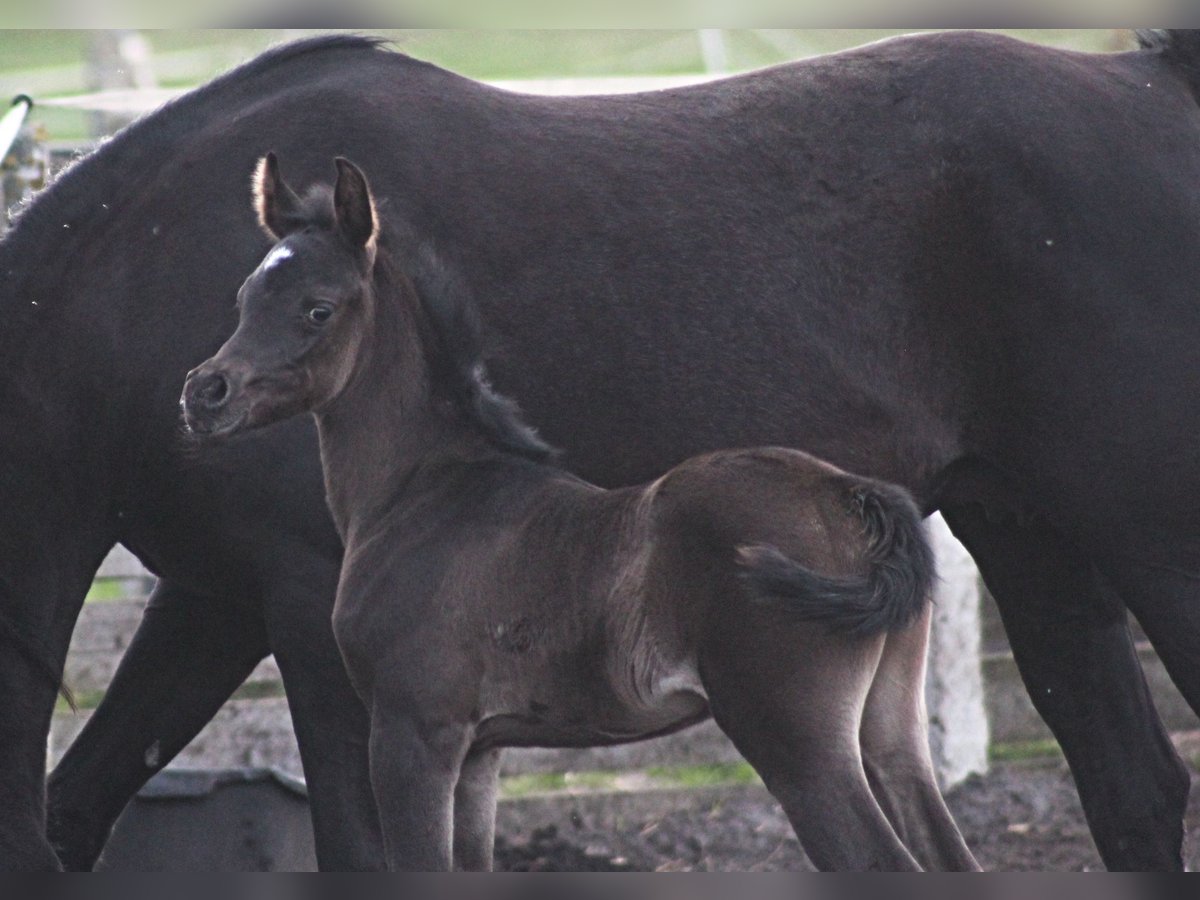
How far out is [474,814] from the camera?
3.42 meters

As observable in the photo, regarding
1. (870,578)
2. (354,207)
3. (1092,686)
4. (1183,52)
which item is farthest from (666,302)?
(1092,686)

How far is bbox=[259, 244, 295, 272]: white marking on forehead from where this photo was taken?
11.0 feet

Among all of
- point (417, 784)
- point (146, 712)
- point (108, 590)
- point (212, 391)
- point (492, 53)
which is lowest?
point (108, 590)

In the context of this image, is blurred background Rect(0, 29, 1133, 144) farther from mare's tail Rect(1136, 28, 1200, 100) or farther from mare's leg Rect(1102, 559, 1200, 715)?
mare's leg Rect(1102, 559, 1200, 715)

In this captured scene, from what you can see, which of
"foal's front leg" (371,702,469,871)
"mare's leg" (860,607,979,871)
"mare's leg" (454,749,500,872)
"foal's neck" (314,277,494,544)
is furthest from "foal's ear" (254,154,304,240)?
"mare's leg" (860,607,979,871)

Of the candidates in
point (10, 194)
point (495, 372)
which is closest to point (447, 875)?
point (495, 372)

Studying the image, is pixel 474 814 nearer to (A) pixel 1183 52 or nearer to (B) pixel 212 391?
(B) pixel 212 391

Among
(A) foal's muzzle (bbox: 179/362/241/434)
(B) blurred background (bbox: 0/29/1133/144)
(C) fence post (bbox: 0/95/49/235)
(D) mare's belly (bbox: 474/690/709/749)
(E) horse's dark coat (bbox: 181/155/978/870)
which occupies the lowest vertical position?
(B) blurred background (bbox: 0/29/1133/144)

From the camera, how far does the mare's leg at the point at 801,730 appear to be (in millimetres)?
2916

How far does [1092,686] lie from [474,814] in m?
1.99

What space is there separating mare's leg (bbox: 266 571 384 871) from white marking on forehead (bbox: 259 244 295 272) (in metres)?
0.75

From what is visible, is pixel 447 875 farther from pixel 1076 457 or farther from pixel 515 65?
pixel 515 65

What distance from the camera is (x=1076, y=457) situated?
156 inches

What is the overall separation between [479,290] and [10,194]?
4.63 meters
